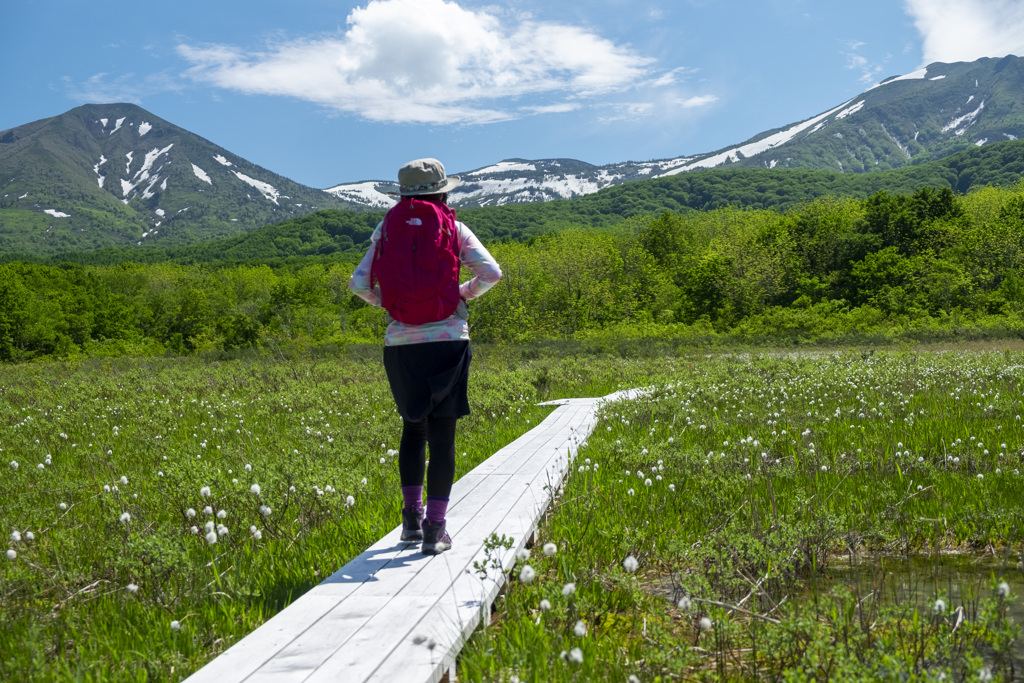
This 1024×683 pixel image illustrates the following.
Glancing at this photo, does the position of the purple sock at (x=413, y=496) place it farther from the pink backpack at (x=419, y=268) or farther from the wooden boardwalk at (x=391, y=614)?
the pink backpack at (x=419, y=268)

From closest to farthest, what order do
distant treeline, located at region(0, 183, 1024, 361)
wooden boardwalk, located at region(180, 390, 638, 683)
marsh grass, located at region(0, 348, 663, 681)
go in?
wooden boardwalk, located at region(180, 390, 638, 683) < marsh grass, located at region(0, 348, 663, 681) < distant treeline, located at region(0, 183, 1024, 361)

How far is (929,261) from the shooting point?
5531 cm

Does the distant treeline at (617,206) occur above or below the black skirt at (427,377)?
above

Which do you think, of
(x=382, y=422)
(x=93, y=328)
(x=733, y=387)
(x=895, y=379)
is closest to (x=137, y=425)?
(x=382, y=422)

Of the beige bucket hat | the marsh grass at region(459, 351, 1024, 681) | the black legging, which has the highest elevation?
the beige bucket hat

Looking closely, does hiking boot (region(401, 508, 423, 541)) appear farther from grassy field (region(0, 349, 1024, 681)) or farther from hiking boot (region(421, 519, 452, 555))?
grassy field (region(0, 349, 1024, 681))

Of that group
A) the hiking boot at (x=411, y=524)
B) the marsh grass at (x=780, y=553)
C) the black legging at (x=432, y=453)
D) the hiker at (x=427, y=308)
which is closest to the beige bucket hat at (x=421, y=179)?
the hiker at (x=427, y=308)

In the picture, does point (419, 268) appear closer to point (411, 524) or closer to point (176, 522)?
point (411, 524)

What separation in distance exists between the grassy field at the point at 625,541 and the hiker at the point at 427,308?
82cm

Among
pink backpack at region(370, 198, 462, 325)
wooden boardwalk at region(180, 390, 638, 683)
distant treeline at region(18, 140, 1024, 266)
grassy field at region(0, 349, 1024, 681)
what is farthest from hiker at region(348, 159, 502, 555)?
distant treeline at region(18, 140, 1024, 266)

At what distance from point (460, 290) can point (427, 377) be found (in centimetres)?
56

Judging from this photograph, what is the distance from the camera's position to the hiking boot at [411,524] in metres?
4.06

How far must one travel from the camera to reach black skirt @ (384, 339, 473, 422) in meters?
3.73

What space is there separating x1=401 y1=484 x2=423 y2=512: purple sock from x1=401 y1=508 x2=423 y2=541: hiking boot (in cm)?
3
